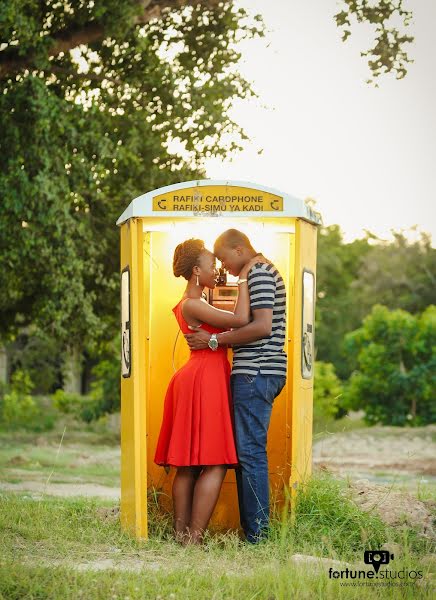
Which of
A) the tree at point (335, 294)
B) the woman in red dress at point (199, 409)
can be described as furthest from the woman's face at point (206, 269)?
the tree at point (335, 294)

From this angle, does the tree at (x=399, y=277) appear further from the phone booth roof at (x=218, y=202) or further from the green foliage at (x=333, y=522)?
the phone booth roof at (x=218, y=202)

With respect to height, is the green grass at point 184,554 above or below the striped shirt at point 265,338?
below

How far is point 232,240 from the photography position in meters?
8.49

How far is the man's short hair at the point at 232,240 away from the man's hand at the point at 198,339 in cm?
61

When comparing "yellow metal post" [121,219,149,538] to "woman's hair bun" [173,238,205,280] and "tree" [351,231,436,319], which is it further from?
"tree" [351,231,436,319]

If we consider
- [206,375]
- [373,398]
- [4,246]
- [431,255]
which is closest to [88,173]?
[4,246]

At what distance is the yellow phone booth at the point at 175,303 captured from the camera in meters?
8.48

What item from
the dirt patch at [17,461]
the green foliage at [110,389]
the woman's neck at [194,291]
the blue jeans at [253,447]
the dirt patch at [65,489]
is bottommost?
the dirt patch at [17,461]

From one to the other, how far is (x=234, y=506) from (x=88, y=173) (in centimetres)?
867

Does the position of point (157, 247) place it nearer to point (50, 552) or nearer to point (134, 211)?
point (134, 211)

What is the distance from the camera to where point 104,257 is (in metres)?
20.5

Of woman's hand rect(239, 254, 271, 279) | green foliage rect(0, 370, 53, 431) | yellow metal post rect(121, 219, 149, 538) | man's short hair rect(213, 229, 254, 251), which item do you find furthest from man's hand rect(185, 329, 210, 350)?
green foliage rect(0, 370, 53, 431)

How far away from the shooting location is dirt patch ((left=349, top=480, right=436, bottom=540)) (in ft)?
29.0

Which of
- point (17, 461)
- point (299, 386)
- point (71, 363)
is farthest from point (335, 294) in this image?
point (299, 386)
